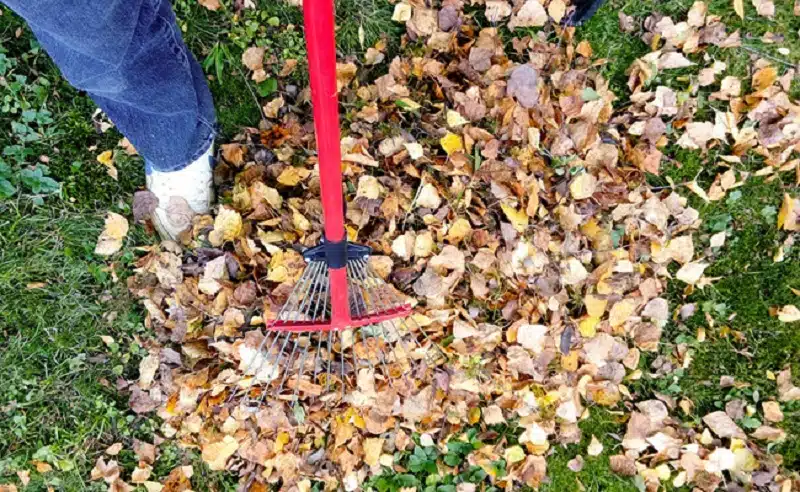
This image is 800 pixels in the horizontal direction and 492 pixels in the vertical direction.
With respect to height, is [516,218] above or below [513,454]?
above

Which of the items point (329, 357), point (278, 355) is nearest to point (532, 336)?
point (329, 357)

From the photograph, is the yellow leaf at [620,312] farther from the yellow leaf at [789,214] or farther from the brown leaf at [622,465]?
the yellow leaf at [789,214]

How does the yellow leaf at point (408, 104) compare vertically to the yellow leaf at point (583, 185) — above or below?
above

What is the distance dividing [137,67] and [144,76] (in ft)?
0.09

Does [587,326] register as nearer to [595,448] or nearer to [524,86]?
[595,448]

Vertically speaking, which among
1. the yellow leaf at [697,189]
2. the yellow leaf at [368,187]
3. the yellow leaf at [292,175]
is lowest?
the yellow leaf at [368,187]

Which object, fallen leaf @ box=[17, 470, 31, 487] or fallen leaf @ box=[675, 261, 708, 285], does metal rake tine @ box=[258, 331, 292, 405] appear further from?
fallen leaf @ box=[675, 261, 708, 285]

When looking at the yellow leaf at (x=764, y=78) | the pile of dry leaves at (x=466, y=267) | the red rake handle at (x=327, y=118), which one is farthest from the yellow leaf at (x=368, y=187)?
the yellow leaf at (x=764, y=78)

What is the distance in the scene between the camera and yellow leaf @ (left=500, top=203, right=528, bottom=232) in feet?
5.09

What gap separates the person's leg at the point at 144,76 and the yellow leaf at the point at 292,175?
0.19 meters

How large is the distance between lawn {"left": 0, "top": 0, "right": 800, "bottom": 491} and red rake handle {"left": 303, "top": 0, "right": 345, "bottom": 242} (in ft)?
2.21

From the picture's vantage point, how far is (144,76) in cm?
121

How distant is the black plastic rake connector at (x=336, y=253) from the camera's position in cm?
125

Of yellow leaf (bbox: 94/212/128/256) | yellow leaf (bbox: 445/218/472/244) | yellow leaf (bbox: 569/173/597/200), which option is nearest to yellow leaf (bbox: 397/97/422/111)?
yellow leaf (bbox: 445/218/472/244)
